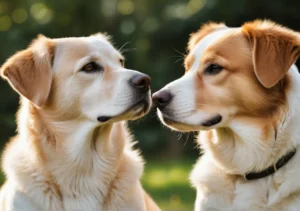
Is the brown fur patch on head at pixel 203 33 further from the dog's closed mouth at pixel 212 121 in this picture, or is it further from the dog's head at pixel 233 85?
the dog's closed mouth at pixel 212 121

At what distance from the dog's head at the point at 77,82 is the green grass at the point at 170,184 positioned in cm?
231

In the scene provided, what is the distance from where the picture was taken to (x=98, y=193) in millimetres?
5117

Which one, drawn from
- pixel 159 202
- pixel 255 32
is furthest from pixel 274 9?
pixel 255 32

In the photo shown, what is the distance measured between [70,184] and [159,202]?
402 centimetres

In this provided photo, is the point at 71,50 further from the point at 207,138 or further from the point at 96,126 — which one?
the point at 207,138

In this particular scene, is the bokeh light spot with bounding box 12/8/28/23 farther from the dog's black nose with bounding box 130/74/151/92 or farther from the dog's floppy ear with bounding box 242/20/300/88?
the dog's floppy ear with bounding box 242/20/300/88

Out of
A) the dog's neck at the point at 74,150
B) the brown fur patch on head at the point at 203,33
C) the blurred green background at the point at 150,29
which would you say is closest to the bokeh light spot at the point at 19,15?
the blurred green background at the point at 150,29

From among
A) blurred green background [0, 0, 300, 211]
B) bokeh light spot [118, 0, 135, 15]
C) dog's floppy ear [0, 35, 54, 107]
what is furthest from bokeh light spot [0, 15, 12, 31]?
dog's floppy ear [0, 35, 54, 107]

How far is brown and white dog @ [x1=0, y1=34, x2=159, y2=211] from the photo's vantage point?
5051mm

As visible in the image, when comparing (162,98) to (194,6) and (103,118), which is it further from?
(194,6)

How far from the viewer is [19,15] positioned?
648 inches

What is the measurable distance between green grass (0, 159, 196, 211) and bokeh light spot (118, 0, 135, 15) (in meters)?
4.38

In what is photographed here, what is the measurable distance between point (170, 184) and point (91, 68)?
5.51m

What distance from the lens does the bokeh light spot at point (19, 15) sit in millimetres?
15977
